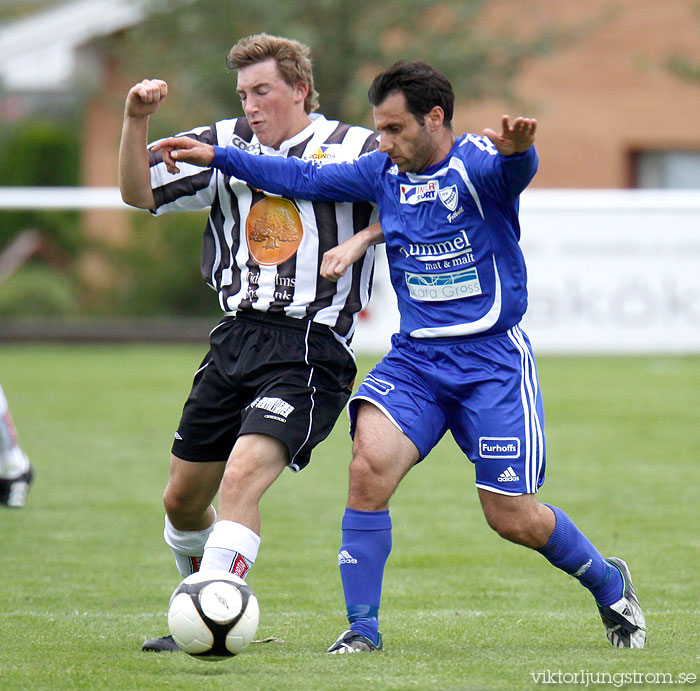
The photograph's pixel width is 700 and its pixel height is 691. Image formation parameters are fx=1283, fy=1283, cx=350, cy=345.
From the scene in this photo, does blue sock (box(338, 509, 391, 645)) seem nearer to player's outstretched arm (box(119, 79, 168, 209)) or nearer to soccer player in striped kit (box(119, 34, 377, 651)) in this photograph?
soccer player in striped kit (box(119, 34, 377, 651))

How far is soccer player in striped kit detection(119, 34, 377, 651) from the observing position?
4785mm

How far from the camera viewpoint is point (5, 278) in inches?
854

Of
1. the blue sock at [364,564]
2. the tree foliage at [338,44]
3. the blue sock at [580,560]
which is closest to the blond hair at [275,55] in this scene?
the blue sock at [364,564]

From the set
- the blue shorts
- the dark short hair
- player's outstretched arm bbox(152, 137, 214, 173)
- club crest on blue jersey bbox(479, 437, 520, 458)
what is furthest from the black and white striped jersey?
club crest on blue jersey bbox(479, 437, 520, 458)

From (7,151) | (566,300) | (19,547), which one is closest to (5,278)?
(7,151)

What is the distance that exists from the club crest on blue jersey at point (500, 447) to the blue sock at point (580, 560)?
32cm

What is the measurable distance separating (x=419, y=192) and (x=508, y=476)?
3.60 feet

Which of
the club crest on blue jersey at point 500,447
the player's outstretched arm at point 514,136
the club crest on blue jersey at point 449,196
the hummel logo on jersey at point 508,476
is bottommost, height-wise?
the hummel logo on jersey at point 508,476

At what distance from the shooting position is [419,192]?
15.6 feet

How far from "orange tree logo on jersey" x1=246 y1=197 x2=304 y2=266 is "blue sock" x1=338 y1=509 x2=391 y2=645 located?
40.4 inches

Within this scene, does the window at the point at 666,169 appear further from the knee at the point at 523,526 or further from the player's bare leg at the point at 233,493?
the player's bare leg at the point at 233,493

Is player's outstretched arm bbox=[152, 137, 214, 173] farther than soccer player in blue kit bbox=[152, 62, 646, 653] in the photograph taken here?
Yes

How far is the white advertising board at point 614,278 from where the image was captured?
16.4 m

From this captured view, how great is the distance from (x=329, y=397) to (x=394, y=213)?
739 millimetres
